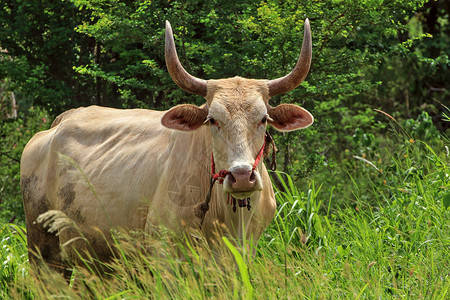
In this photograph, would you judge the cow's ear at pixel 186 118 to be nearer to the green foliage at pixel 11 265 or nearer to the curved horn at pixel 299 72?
the curved horn at pixel 299 72

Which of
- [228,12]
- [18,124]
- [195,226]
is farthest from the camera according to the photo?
[18,124]

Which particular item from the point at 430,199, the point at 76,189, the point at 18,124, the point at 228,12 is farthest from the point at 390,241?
the point at 18,124

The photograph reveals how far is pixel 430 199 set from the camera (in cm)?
506

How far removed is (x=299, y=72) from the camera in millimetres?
4430

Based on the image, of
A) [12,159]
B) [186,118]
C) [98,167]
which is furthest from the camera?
[12,159]

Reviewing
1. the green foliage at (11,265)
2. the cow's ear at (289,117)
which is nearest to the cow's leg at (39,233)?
the green foliage at (11,265)

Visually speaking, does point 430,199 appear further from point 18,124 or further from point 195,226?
point 18,124

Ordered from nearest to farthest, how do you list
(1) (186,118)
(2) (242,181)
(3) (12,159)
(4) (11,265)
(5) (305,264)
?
1. (2) (242,181)
2. (5) (305,264)
3. (1) (186,118)
4. (4) (11,265)
5. (3) (12,159)

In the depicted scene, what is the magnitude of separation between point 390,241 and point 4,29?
267 inches

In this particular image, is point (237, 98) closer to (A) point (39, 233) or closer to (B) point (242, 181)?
(B) point (242, 181)

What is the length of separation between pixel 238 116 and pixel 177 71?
0.57m

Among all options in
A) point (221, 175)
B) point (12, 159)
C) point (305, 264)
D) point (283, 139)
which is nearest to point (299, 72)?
point (221, 175)

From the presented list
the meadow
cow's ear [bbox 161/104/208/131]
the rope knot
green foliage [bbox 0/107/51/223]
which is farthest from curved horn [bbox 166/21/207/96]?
green foliage [bbox 0/107/51/223]

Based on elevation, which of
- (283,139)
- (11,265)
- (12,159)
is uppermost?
(283,139)
